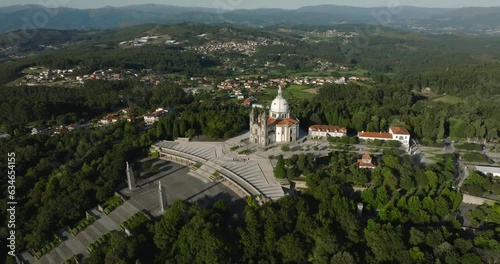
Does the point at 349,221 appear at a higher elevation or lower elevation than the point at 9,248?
higher

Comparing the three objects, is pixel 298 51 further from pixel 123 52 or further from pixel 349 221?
pixel 349 221

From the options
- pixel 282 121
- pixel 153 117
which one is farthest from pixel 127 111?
pixel 282 121

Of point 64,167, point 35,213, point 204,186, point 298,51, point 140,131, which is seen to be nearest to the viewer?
point 35,213

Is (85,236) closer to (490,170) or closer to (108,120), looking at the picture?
(108,120)

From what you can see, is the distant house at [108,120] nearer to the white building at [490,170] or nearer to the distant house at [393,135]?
the distant house at [393,135]

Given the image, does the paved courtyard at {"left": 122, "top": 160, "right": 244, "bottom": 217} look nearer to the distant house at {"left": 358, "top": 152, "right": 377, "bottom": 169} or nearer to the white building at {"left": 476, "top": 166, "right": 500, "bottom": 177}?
the distant house at {"left": 358, "top": 152, "right": 377, "bottom": 169}

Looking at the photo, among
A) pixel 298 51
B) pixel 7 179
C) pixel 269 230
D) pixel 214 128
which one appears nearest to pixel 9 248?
pixel 7 179

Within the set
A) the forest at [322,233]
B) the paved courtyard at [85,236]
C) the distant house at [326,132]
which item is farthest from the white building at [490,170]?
the paved courtyard at [85,236]
